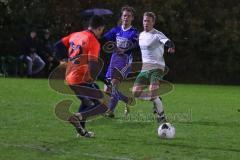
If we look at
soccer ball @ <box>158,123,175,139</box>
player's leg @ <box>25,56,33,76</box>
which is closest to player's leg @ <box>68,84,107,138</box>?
soccer ball @ <box>158,123,175,139</box>

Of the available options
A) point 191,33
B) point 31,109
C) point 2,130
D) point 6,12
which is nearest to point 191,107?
point 31,109

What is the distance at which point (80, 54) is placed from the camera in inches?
331

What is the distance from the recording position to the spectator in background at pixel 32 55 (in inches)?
908

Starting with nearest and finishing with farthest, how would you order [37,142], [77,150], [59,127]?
[77,150], [37,142], [59,127]

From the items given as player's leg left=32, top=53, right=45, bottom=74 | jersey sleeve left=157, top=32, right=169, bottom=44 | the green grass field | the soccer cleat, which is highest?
jersey sleeve left=157, top=32, right=169, bottom=44

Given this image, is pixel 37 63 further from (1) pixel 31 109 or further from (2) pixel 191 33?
(1) pixel 31 109

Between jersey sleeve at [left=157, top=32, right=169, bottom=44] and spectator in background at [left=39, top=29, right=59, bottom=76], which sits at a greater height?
jersey sleeve at [left=157, top=32, right=169, bottom=44]

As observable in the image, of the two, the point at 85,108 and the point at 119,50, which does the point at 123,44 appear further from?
the point at 85,108

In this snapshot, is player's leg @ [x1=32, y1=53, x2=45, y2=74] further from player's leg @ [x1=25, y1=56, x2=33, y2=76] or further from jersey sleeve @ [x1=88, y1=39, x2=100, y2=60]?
jersey sleeve @ [x1=88, y1=39, x2=100, y2=60]

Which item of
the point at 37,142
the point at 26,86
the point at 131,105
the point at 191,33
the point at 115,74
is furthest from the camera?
the point at 191,33

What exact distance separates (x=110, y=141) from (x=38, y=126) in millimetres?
1697

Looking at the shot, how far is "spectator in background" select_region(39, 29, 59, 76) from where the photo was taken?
938 inches

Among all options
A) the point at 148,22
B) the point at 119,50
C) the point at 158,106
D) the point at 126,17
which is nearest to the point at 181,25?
the point at 119,50

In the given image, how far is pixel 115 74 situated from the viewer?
1157cm
